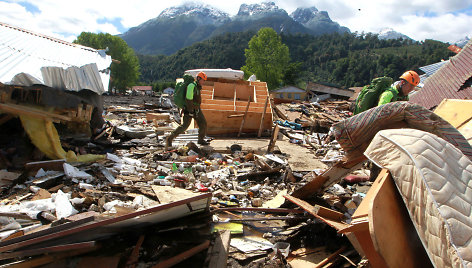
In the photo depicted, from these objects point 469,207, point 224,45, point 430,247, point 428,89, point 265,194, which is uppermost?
point 224,45

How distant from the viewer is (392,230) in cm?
178

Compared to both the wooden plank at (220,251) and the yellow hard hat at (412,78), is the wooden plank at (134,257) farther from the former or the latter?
the yellow hard hat at (412,78)

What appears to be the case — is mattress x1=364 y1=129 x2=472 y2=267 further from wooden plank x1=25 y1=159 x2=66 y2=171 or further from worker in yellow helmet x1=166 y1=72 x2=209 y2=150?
worker in yellow helmet x1=166 y1=72 x2=209 y2=150

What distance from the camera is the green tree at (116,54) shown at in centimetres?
4794

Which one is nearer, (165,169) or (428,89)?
(165,169)

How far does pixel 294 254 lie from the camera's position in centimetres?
308

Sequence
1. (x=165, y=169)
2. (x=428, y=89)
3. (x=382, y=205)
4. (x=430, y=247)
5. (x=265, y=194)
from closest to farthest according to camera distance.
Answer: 1. (x=430, y=247)
2. (x=382, y=205)
3. (x=265, y=194)
4. (x=165, y=169)
5. (x=428, y=89)

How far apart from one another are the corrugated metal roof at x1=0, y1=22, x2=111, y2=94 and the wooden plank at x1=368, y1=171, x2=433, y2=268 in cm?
624

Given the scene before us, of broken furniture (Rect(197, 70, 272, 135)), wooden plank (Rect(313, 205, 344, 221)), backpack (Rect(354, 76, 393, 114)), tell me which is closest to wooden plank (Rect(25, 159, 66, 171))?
wooden plank (Rect(313, 205, 344, 221))

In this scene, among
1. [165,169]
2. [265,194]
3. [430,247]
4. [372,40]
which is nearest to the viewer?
[430,247]

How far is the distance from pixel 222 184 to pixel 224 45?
106552mm

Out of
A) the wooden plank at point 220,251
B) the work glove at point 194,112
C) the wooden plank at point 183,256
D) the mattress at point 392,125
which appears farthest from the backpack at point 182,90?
the mattress at point 392,125

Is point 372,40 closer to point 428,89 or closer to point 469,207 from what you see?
point 428,89

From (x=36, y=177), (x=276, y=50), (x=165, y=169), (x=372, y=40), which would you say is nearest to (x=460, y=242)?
(x=165, y=169)
